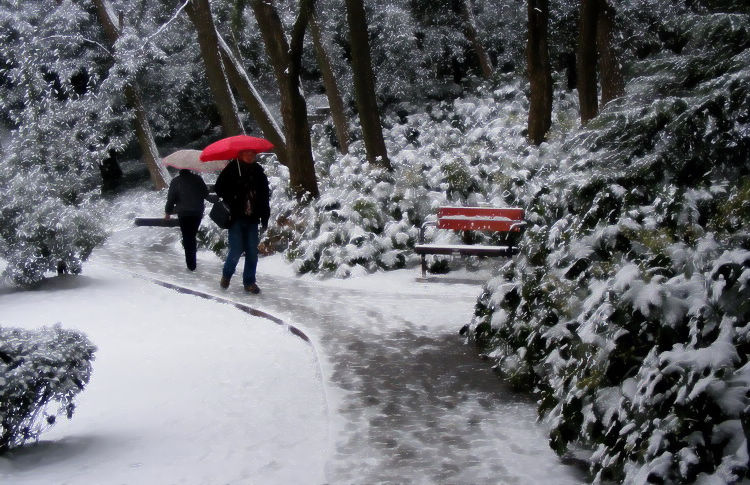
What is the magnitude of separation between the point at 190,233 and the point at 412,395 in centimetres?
757

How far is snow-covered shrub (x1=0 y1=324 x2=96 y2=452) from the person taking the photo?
5.10 m

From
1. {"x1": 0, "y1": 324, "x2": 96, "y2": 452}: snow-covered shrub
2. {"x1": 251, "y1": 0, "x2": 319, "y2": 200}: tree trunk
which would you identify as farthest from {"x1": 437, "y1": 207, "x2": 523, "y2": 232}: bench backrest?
{"x1": 0, "y1": 324, "x2": 96, "y2": 452}: snow-covered shrub

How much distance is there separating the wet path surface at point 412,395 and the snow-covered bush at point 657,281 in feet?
1.23

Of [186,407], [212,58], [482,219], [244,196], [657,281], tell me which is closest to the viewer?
[657,281]

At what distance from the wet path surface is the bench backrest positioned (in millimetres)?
997

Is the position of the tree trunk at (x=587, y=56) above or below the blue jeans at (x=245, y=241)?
above

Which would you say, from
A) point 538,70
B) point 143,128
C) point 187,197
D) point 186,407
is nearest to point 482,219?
point 187,197

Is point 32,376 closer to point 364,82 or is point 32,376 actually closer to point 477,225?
point 477,225

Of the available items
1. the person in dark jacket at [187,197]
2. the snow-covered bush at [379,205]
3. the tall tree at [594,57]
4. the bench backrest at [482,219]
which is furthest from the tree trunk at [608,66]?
the person in dark jacket at [187,197]

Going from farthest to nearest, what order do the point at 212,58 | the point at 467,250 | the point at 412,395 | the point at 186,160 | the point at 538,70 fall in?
the point at 212,58 → the point at 538,70 → the point at 186,160 → the point at 467,250 → the point at 412,395

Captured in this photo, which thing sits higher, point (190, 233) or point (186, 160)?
point (186, 160)

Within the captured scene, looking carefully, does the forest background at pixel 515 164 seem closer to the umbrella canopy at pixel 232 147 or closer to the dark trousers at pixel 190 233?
the dark trousers at pixel 190 233

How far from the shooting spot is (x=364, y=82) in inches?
606

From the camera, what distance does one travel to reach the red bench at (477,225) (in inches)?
465
